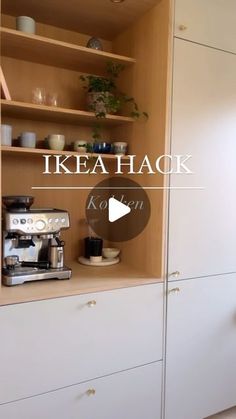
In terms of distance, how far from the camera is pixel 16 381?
1329 mm

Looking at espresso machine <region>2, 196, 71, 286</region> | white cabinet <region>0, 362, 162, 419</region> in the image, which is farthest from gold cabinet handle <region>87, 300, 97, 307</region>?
white cabinet <region>0, 362, 162, 419</region>

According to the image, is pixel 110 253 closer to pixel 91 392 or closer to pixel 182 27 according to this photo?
pixel 91 392

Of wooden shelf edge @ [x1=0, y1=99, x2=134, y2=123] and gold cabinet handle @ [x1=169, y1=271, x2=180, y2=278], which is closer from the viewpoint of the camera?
wooden shelf edge @ [x1=0, y1=99, x2=134, y2=123]

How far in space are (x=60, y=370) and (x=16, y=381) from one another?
186 millimetres

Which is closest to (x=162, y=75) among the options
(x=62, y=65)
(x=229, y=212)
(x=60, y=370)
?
(x=62, y=65)

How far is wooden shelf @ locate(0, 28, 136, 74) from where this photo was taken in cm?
150

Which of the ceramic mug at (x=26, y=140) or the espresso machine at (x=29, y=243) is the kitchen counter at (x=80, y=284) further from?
the ceramic mug at (x=26, y=140)

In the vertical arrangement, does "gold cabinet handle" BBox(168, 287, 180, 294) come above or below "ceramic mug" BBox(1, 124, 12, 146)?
below

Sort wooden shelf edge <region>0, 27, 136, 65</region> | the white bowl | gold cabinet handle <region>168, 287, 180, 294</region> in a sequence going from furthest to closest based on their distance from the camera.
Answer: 1. the white bowl
2. gold cabinet handle <region>168, 287, 180, 294</region>
3. wooden shelf edge <region>0, 27, 136, 65</region>

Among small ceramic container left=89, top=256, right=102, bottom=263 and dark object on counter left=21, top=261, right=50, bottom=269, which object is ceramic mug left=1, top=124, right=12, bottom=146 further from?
small ceramic container left=89, top=256, right=102, bottom=263

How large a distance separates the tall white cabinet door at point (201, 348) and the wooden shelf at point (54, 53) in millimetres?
1245

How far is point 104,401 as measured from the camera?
1536 millimetres

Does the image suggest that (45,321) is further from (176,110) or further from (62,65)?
(62,65)

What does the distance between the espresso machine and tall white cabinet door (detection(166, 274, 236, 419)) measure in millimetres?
616
